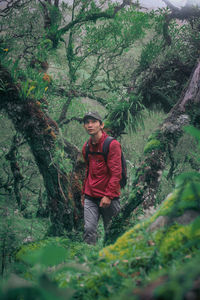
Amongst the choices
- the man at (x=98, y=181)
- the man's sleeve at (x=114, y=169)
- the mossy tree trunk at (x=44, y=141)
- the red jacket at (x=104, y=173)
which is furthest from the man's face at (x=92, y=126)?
the mossy tree trunk at (x=44, y=141)

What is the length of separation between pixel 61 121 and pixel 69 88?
1.14 metres

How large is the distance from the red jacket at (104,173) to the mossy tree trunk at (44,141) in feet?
1.82

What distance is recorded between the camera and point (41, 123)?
15.1 ft

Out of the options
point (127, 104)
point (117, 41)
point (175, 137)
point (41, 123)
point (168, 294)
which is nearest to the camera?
point (168, 294)

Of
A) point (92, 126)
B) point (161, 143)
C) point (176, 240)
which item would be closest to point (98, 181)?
point (92, 126)

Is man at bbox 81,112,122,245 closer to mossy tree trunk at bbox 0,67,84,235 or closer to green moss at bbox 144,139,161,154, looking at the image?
mossy tree trunk at bbox 0,67,84,235

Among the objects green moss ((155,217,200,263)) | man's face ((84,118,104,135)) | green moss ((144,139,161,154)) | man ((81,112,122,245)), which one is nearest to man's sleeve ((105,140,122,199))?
man ((81,112,122,245))

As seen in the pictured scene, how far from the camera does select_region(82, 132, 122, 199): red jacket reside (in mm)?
4223

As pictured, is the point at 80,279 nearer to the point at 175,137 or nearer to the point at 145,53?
the point at 175,137

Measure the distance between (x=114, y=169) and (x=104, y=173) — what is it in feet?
0.92

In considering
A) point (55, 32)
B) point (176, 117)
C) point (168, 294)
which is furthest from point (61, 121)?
point (168, 294)

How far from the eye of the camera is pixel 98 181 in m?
4.40

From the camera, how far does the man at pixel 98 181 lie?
13.8ft

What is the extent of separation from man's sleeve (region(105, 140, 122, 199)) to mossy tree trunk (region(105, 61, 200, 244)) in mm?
452
